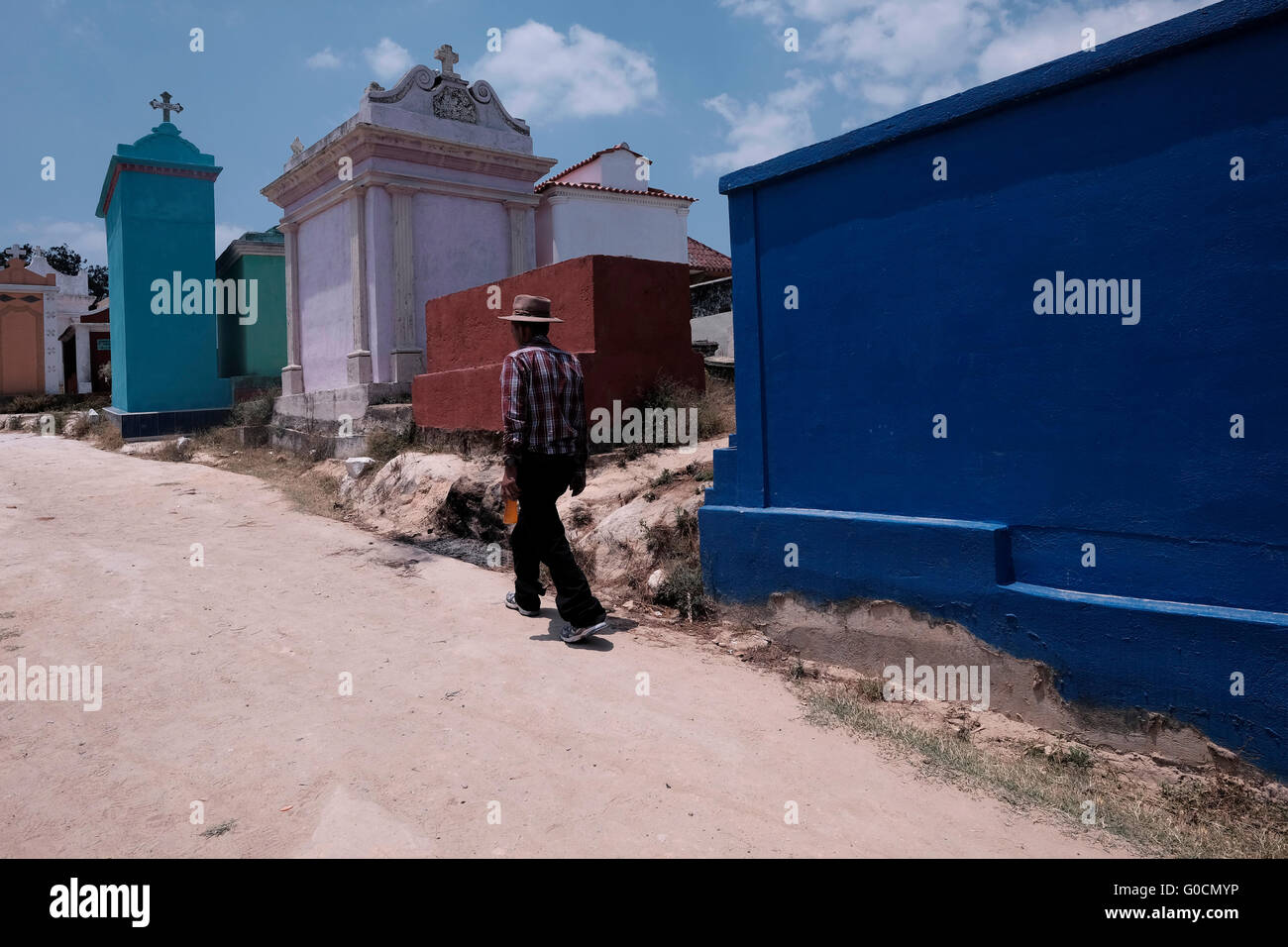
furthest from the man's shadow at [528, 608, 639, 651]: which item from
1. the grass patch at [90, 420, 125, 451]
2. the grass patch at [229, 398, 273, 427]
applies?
the grass patch at [90, 420, 125, 451]

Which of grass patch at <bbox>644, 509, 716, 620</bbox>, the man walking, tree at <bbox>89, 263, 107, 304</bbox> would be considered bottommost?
grass patch at <bbox>644, 509, 716, 620</bbox>

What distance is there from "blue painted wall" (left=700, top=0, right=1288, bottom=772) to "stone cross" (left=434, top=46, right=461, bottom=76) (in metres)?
8.97

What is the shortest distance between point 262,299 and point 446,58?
710 centimetres

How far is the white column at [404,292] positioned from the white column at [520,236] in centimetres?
167

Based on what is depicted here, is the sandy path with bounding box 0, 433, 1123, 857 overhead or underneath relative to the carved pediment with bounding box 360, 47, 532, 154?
underneath

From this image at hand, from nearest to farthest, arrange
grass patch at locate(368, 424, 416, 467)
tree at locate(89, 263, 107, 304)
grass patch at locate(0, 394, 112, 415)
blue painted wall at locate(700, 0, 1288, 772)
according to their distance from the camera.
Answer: blue painted wall at locate(700, 0, 1288, 772), grass patch at locate(368, 424, 416, 467), grass patch at locate(0, 394, 112, 415), tree at locate(89, 263, 107, 304)

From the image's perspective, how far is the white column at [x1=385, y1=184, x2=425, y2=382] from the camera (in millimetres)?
11406

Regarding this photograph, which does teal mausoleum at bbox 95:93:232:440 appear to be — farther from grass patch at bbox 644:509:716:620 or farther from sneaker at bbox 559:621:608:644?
sneaker at bbox 559:621:608:644

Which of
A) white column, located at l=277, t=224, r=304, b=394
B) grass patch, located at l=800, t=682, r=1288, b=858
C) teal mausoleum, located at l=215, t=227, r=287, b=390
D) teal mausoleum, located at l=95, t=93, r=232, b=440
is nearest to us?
grass patch, located at l=800, t=682, r=1288, b=858

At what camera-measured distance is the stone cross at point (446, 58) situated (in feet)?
39.2

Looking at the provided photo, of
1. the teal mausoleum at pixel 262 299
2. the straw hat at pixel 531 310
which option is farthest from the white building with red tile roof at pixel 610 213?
the straw hat at pixel 531 310

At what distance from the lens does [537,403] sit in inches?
184

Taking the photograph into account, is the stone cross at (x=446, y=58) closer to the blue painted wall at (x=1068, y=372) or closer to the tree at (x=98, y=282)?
the blue painted wall at (x=1068, y=372)
